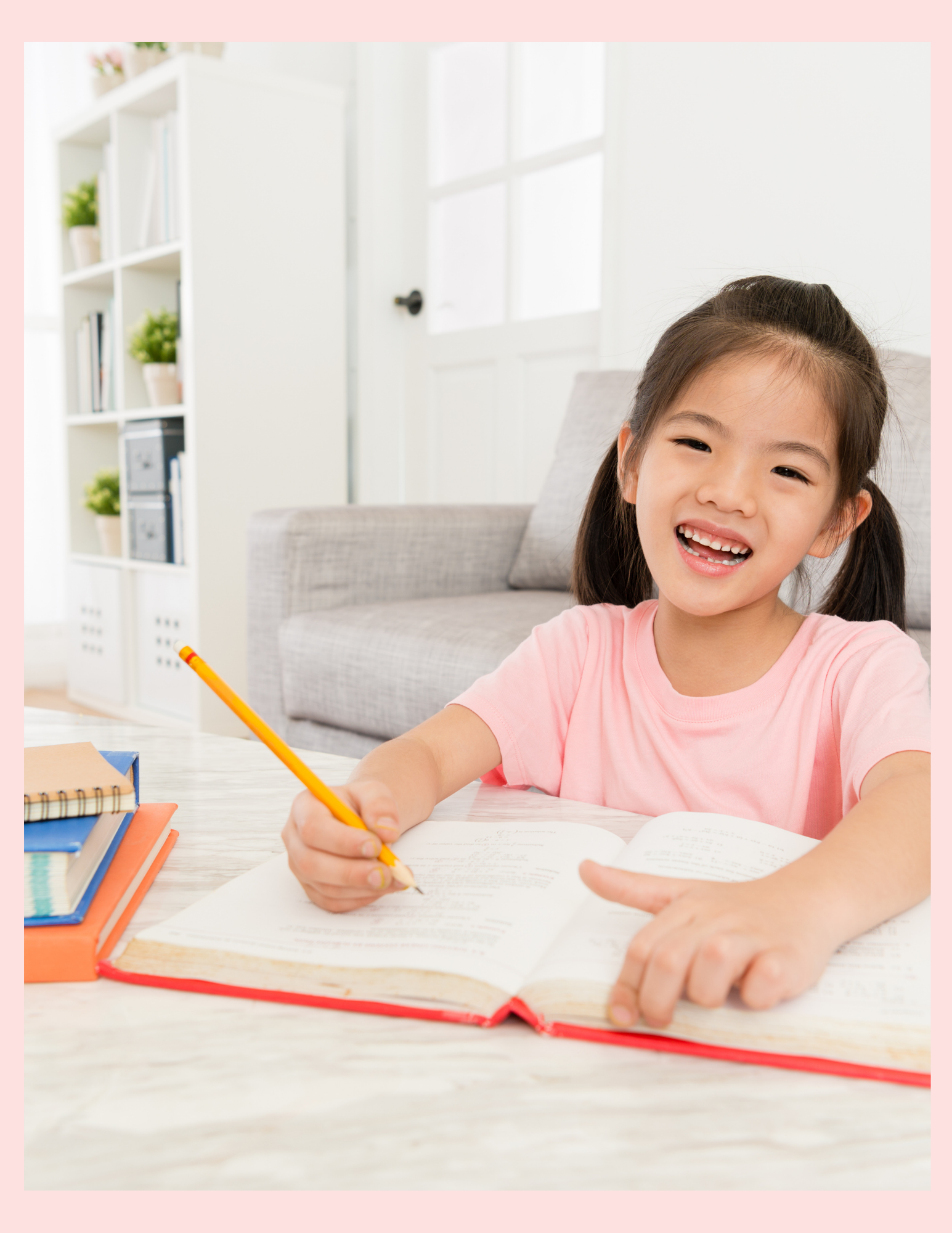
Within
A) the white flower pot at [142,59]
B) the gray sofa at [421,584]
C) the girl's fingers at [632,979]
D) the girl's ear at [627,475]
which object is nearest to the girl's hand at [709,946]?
the girl's fingers at [632,979]

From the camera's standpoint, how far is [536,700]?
34.2 inches

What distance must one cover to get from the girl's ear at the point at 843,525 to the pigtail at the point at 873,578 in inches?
2.9

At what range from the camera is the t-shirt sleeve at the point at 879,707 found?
0.65 metres

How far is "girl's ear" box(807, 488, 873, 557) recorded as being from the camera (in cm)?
84

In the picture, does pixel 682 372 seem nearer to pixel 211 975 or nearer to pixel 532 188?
pixel 211 975

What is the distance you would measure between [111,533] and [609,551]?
2.34m

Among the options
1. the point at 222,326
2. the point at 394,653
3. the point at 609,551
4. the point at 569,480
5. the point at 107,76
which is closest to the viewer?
the point at 609,551

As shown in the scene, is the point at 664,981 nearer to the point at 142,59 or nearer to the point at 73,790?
the point at 73,790

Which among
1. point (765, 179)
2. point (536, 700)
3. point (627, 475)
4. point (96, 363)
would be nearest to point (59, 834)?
point (536, 700)

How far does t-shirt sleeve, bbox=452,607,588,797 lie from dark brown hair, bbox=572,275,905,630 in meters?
0.15

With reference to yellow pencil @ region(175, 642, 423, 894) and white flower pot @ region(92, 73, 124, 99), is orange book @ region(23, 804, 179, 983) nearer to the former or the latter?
yellow pencil @ region(175, 642, 423, 894)

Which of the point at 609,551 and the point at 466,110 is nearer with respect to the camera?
the point at 609,551

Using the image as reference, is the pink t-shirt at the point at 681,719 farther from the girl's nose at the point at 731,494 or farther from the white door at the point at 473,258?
the white door at the point at 473,258

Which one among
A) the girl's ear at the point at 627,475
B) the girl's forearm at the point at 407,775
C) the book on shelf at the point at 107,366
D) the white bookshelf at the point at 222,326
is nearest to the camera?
the girl's forearm at the point at 407,775
